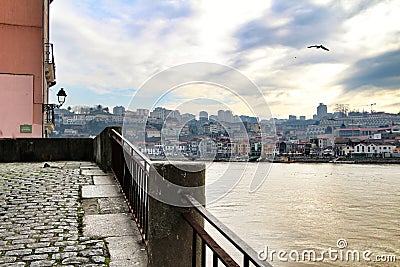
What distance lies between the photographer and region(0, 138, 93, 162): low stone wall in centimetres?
1059

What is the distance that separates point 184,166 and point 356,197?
3473 centimetres

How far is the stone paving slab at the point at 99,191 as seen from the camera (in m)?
5.19

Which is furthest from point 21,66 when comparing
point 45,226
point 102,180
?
point 45,226

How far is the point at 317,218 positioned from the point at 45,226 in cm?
2403

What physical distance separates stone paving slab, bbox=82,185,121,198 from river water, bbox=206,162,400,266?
14.2ft

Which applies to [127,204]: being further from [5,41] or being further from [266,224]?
[266,224]

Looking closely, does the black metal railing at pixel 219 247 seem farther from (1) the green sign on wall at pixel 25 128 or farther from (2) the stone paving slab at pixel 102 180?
(1) the green sign on wall at pixel 25 128

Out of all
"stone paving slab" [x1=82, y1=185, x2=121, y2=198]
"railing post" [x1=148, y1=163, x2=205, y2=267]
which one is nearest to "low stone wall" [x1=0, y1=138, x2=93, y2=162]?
"stone paving slab" [x1=82, y1=185, x2=121, y2=198]

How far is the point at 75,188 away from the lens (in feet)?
19.2

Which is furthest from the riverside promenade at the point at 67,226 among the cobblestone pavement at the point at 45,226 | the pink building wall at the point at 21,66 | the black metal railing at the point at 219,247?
the pink building wall at the point at 21,66

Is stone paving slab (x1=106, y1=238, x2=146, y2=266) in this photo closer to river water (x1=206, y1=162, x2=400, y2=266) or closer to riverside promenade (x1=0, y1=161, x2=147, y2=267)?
riverside promenade (x1=0, y1=161, x2=147, y2=267)

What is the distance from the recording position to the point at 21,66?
1622 centimetres

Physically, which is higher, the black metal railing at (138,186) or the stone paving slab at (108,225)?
the black metal railing at (138,186)

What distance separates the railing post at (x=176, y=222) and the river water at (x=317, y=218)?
7.02 meters
